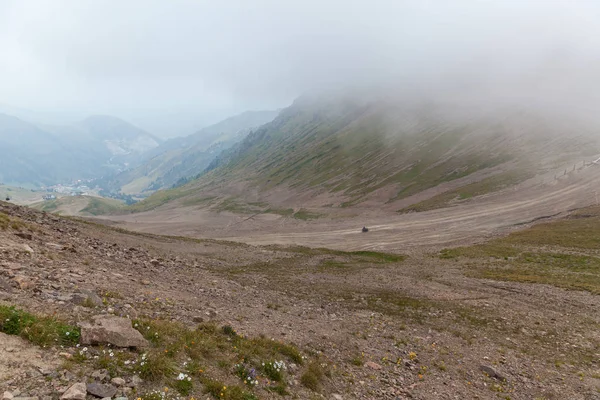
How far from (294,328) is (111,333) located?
34.3ft

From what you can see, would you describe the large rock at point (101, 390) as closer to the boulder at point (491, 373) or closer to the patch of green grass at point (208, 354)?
the patch of green grass at point (208, 354)

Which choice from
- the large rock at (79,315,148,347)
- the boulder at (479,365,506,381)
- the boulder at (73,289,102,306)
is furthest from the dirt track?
the large rock at (79,315,148,347)

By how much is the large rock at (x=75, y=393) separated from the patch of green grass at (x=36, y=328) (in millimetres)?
2526

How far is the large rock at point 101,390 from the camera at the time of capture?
7.86 metres

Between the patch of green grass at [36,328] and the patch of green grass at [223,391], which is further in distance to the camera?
the patch of green grass at [223,391]

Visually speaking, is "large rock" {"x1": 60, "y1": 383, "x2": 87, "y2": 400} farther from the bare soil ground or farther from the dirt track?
the dirt track

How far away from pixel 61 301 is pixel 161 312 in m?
4.15

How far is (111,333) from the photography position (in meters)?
10.4

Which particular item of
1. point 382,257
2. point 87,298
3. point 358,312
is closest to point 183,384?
point 87,298

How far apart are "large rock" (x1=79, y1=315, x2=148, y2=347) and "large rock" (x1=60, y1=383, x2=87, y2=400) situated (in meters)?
2.40

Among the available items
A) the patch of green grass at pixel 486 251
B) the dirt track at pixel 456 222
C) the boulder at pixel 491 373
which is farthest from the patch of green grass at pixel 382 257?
the boulder at pixel 491 373

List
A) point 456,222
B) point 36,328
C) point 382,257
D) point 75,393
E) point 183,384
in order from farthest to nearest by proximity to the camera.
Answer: point 456,222, point 382,257, point 36,328, point 183,384, point 75,393

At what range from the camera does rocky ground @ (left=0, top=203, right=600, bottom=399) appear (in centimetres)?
925

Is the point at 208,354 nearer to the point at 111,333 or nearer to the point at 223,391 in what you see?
the point at 223,391
